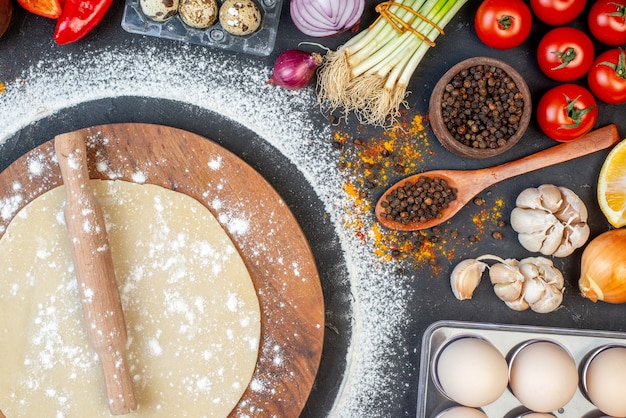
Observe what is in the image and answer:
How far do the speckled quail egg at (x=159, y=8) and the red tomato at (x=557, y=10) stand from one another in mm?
957

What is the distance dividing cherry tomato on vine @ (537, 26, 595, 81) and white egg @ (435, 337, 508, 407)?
738 millimetres

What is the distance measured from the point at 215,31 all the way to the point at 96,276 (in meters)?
0.71

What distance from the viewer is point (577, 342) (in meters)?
1.57

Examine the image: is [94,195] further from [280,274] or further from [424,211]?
[424,211]

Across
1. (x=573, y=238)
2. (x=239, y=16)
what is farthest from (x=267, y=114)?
(x=573, y=238)

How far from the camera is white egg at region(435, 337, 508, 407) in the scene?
4.72ft

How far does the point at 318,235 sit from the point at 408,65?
0.52m

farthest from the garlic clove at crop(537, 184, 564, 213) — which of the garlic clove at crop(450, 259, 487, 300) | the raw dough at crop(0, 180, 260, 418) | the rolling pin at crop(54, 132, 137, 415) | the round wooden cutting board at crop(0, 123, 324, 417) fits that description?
the rolling pin at crop(54, 132, 137, 415)

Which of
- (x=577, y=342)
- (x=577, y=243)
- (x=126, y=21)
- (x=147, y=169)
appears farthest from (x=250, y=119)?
(x=577, y=342)

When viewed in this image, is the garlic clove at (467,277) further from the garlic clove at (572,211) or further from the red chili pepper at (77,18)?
the red chili pepper at (77,18)

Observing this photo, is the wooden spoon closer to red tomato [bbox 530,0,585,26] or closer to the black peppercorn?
the black peppercorn

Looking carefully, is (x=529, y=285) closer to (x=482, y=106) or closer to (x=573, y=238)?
(x=573, y=238)

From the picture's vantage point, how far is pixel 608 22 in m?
1.56

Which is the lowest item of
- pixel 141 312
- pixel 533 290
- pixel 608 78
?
pixel 141 312
